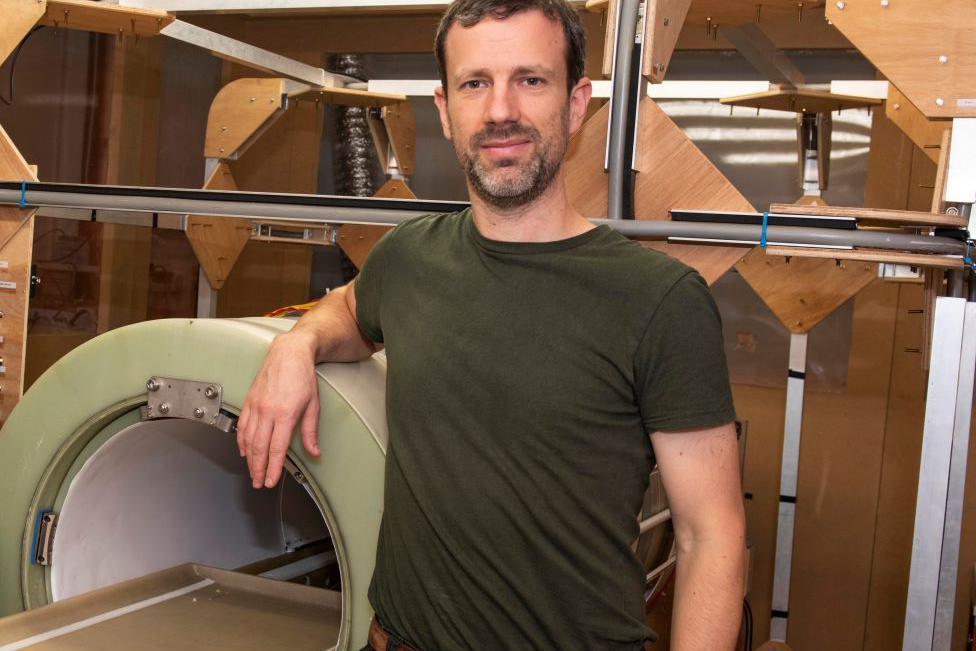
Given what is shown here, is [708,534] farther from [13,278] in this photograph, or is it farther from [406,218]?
[13,278]

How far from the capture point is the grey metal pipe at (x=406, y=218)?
2168mm

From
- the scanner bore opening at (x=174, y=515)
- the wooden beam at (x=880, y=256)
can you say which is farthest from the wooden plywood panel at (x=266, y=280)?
the wooden beam at (x=880, y=256)

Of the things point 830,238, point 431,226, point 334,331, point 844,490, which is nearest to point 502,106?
point 431,226

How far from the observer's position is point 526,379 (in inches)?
58.2

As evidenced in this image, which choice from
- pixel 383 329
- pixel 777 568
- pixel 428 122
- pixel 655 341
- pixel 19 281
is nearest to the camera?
pixel 655 341

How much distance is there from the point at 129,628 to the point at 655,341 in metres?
1.17

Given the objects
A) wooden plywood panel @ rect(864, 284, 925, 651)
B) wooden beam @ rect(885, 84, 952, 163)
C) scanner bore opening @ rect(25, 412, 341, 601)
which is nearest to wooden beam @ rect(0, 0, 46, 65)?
scanner bore opening @ rect(25, 412, 341, 601)

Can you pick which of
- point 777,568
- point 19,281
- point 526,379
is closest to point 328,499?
point 526,379

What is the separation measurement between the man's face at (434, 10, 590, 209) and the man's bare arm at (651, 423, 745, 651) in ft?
1.44

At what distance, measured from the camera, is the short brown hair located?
1.57 metres

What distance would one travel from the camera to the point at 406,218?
8.25ft

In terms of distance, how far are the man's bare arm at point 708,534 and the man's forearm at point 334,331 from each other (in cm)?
62

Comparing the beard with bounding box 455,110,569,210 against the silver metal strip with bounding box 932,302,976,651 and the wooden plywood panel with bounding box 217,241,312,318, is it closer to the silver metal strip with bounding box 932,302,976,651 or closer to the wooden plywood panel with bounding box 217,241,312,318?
the silver metal strip with bounding box 932,302,976,651

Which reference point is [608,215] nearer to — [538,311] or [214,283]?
[538,311]
